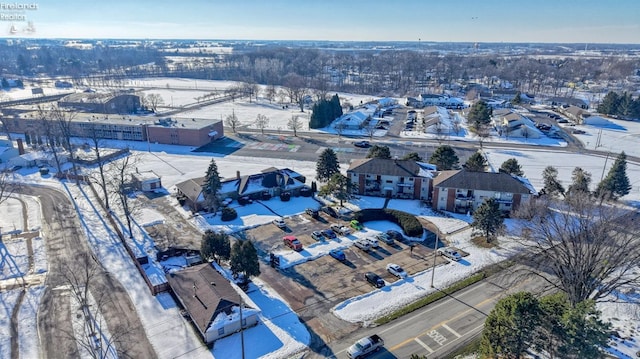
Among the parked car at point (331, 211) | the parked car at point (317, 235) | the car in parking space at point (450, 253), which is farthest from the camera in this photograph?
the parked car at point (331, 211)

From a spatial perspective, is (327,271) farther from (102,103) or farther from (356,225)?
(102,103)

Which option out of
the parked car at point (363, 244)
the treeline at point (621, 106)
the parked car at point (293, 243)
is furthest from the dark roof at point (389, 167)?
the treeline at point (621, 106)

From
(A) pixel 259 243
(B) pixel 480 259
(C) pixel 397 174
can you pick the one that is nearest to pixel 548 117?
(C) pixel 397 174

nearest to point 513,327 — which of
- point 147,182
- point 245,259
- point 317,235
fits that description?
point 245,259

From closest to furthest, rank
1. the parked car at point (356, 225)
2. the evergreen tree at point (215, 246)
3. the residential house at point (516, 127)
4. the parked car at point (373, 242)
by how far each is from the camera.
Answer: the evergreen tree at point (215, 246) → the parked car at point (373, 242) → the parked car at point (356, 225) → the residential house at point (516, 127)

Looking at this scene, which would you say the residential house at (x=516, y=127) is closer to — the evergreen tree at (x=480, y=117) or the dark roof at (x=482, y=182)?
the evergreen tree at (x=480, y=117)

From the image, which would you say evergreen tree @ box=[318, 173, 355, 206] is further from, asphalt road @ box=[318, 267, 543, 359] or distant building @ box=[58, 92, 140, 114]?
distant building @ box=[58, 92, 140, 114]
